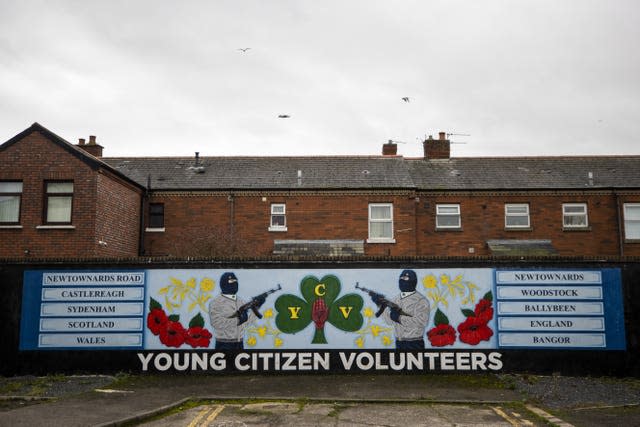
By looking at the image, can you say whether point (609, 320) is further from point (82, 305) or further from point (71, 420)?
point (82, 305)

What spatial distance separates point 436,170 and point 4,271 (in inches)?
800

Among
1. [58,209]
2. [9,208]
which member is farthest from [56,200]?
[9,208]

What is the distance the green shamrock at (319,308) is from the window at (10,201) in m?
13.6

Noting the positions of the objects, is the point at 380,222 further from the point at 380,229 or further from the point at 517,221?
the point at 517,221

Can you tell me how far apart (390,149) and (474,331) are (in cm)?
1908

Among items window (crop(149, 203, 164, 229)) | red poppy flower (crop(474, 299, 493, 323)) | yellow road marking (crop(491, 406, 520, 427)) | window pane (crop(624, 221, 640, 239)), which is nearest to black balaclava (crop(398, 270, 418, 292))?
red poppy flower (crop(474, 299, 493, 323))

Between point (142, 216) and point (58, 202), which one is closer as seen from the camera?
point (58, 202)

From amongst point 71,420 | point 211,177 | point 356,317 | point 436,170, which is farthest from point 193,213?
point 71,420

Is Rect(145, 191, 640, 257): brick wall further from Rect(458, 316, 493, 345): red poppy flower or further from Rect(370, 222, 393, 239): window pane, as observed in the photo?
Rect(458, 316, 493, 345): red poppy flower

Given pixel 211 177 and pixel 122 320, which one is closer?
pixel 122 320

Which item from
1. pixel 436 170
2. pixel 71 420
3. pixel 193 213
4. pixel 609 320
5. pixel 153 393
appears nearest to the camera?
pixel 71 420

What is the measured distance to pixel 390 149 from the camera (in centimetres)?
2914

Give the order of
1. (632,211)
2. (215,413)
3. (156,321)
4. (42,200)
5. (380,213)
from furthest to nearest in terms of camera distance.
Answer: (632,211) → (380,213) → (42,200) → (156,321) → (215,413)

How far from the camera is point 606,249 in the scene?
25141 millimetres
